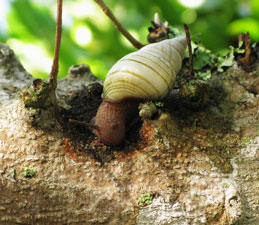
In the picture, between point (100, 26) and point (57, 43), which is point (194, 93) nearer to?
point (57, 43)

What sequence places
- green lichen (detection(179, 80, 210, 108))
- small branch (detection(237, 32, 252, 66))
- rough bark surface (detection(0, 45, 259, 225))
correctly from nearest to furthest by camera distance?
rough bark surface (detection(0, 45, 259, 225)) < green lichen (detection(179, 80, 210, 108)) < small branch (detection(237, 32, 252, 66))

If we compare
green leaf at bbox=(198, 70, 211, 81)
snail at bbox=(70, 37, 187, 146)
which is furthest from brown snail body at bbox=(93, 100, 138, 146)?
green leaf at bbox=(198, 70, 211, 81)

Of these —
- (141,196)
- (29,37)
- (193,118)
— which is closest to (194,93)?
(193,118)

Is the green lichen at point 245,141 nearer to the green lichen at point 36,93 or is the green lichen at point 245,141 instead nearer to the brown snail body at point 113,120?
the brown snail body at point 113,120

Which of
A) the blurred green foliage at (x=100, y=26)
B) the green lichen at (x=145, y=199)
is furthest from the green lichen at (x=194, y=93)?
the blurred green foliage at (x=100, y=26)

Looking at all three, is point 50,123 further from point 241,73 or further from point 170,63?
point 241,73

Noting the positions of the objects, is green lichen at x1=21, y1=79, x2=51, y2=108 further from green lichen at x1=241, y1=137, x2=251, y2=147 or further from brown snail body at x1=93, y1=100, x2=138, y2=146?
green lichen at x1=241, y1=137, x2=251, y2=147
